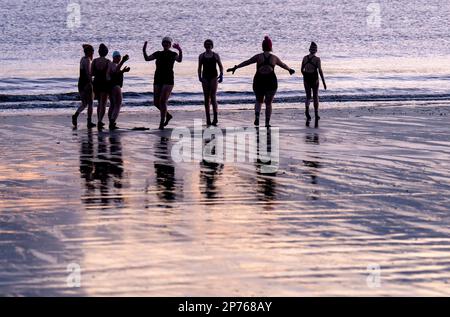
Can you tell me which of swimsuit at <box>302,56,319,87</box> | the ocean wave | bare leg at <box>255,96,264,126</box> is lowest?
the ocean wave

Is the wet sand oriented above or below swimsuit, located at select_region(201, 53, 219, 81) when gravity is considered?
below

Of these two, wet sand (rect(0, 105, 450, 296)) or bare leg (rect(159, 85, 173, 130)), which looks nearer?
wet sand (rect(0, 105, 450, 296))

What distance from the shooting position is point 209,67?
24328 millimetres

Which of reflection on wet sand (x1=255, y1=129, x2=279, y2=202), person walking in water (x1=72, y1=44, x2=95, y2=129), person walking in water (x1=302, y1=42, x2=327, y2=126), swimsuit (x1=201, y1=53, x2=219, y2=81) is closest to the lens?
reflection on wet sand (x1=255, y1=129, x2=279, y2=202)

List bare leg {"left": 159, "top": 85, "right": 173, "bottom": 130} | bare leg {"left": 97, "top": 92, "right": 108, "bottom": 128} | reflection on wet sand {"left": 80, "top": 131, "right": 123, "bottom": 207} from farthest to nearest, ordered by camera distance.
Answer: bare leg {"left": 159, "top": 85, "right": 173, "bottom": 130} < bare leg {"left": 97, "top": 92, "right": 108, "bottom": 128} < reflection on wet sand {"left": 80, "top": 131, "right": 123, "bottom": 207}

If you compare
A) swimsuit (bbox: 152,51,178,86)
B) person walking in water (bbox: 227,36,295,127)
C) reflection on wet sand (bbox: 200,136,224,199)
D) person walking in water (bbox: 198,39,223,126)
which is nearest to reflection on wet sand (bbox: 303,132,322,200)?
reflection on wet sand (bbox: 200,136,224,199)

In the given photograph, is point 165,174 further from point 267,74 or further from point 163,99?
point 267,74

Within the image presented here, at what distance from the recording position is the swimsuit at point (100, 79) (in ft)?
77.2

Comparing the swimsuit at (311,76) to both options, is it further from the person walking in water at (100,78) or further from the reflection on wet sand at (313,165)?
the person walking in water at (100,78)

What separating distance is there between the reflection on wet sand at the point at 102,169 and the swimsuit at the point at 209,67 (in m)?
2.62

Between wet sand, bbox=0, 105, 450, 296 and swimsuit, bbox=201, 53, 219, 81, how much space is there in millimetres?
2929

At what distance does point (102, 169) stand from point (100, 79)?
660 centimetres

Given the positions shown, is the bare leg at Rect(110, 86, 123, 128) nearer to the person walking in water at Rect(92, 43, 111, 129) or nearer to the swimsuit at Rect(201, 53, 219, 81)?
the person walking in water at Rect(92, 43, 111, 129)

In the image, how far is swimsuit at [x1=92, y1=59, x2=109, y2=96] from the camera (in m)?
23.5
